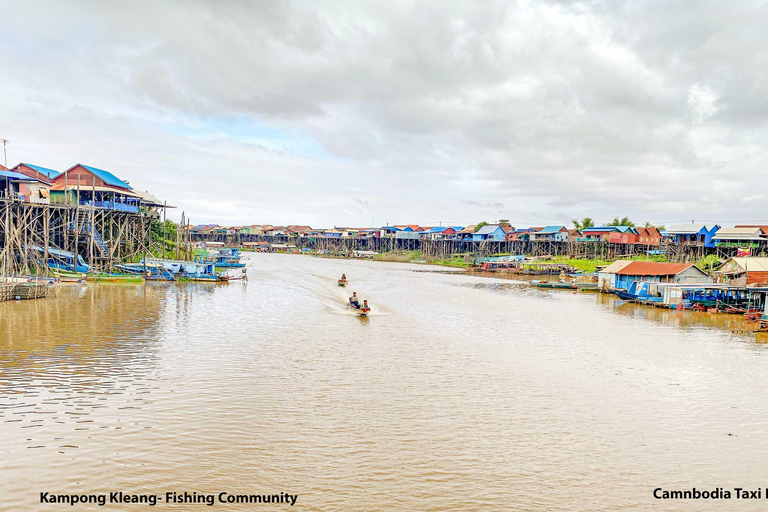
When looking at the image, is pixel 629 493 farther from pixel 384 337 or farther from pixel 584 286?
pixel 584 286

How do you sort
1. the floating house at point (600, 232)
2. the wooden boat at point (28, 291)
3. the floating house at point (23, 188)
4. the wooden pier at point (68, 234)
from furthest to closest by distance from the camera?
the floating house at point (600, 232)
the floating house at point (23, 188)
the wooden pier at point (68, 234)
the wooden boat at point (28, 291)

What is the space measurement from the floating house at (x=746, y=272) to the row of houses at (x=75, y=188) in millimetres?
45937

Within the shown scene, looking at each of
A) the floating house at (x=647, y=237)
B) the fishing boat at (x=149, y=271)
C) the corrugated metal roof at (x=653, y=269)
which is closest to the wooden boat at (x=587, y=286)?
the corrugated metal roof at (x=653, y=269)

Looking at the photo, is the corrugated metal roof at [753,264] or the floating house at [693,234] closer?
the corrugated metal roof at [753,264]

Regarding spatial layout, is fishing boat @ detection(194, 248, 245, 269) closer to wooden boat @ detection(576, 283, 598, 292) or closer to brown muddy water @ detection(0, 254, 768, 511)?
brown muddy water @ detection(0, 254, 768, 511)

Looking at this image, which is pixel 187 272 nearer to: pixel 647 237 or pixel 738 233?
pixel 738 233

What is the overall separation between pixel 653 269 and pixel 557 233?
39058 millimetres

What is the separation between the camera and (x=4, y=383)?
42.2 ft

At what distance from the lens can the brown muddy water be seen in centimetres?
894

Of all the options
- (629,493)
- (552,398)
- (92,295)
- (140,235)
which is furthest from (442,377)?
(140,235)

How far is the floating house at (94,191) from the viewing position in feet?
136

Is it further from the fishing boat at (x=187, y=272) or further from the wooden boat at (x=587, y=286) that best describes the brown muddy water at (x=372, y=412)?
the wooden boat at (x=587, y=286)

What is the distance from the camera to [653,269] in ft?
126

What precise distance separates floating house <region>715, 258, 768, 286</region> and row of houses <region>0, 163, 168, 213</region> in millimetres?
45937
